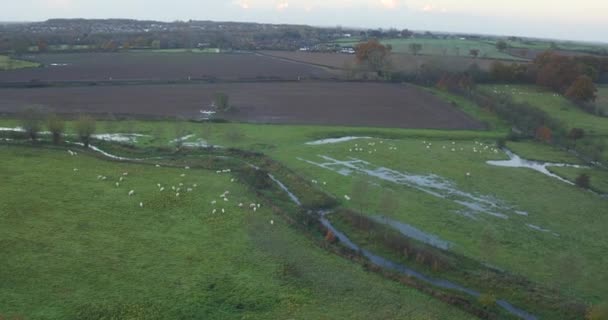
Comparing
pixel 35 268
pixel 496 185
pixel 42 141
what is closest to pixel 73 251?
pixel 35 268

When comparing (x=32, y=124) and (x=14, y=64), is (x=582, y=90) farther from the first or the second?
(x=14, y=64)

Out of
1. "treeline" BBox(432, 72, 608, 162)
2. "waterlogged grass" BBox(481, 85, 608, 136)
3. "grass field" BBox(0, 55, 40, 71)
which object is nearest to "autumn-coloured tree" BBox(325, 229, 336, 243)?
"treeline" BBox(432, 72, 608, 162)

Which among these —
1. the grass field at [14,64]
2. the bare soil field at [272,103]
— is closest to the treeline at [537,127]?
the bare soil field at [272,103]

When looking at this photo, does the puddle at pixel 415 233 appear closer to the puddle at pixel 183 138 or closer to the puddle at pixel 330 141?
the puddle at pixel 330 141

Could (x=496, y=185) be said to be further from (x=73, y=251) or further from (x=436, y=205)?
(x=73, y=251)

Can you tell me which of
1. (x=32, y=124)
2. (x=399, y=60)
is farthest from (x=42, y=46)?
(x=32, y=124)

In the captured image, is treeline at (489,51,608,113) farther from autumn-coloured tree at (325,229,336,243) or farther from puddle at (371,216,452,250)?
autumn-coloured tree at (325,229,336,243)

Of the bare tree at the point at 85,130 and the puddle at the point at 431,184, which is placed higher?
the bare tree at the point at 85,130
